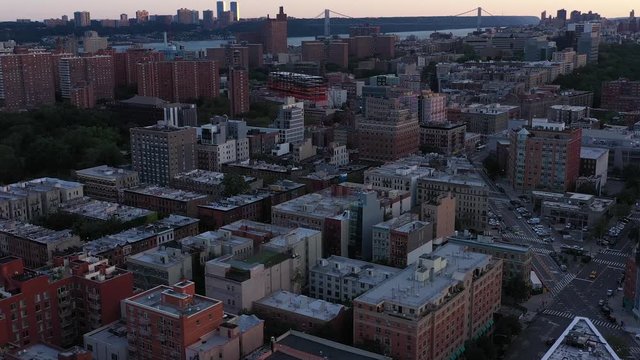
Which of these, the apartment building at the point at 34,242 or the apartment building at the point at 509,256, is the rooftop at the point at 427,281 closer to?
the apartment building at the point at 509,256

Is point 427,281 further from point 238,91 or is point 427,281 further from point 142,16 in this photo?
point 142,16

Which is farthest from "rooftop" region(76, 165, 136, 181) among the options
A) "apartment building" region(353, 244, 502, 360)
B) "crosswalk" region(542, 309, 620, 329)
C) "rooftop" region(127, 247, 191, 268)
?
"crosswalk" region(542, 309, 620, 329)

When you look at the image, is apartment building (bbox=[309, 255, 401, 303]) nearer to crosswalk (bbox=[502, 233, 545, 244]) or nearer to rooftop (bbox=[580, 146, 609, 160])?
crosswalk (bbox=[502, 233, 545, 244])

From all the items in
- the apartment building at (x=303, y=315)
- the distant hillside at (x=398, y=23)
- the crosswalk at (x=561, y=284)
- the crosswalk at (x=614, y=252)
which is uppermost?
the distant hillside at (x=398, y=23)

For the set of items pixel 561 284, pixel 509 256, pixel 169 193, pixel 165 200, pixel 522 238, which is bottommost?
pixel 561 284

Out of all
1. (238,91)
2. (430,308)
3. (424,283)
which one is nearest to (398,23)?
(238,91)

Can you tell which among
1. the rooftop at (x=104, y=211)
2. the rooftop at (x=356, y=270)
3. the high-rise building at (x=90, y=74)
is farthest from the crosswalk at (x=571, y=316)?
the high-rise building at (x=90, y=74)
